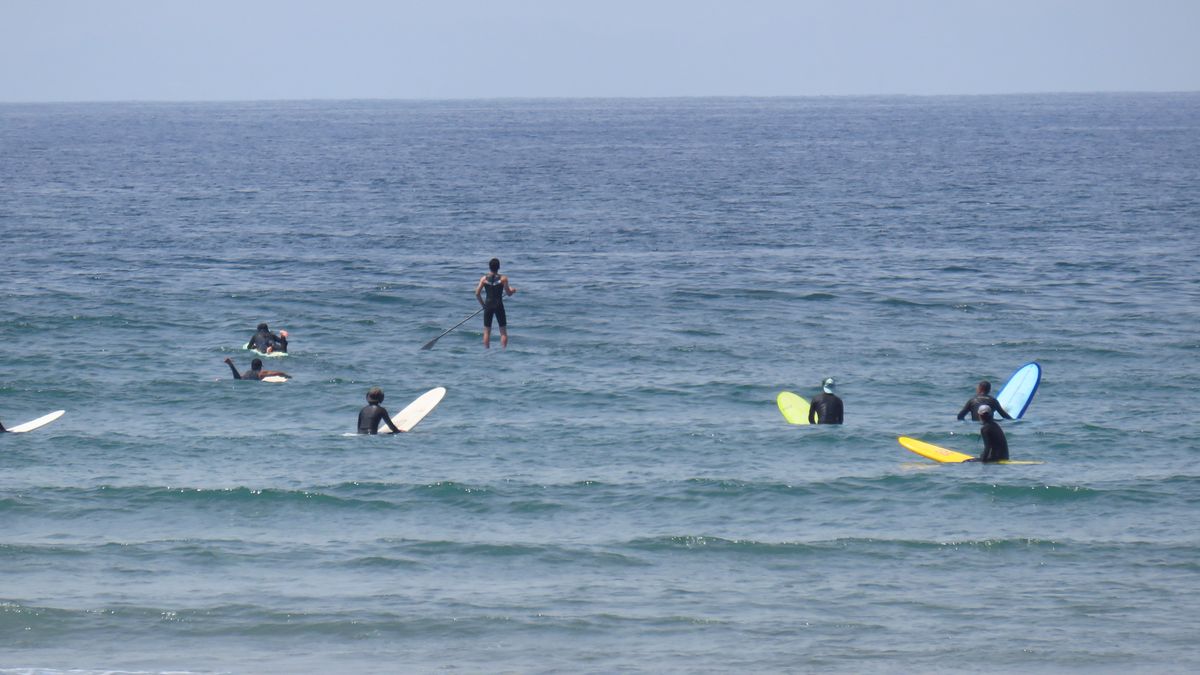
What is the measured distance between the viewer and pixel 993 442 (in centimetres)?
2131

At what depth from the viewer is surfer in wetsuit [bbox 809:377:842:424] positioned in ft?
78.5

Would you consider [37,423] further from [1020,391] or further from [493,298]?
[1020,391]

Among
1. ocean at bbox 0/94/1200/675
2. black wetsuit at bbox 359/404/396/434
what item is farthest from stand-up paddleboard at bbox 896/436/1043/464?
black wetsuit at bbox 359/404/396/434

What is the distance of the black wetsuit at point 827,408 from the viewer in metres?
23.9

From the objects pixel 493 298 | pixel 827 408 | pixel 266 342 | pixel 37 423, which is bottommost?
pixel 37 423

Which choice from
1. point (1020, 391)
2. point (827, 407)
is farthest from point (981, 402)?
point (827, 407)

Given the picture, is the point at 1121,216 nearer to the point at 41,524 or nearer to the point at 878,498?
the point at 878,498

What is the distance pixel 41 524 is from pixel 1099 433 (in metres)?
16.9

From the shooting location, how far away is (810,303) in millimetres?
37312

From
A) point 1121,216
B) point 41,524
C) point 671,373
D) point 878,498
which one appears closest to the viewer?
point 41,524

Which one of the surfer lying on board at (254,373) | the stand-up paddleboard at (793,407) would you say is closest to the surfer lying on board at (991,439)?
the stand-up paddleboard at (793,407)

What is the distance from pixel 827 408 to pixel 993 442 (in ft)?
Answer: 11.1

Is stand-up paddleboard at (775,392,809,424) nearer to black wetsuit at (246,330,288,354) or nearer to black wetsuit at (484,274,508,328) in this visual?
black wetsuit at (484,274,508,328)

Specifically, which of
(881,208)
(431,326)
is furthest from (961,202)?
(431,326)
